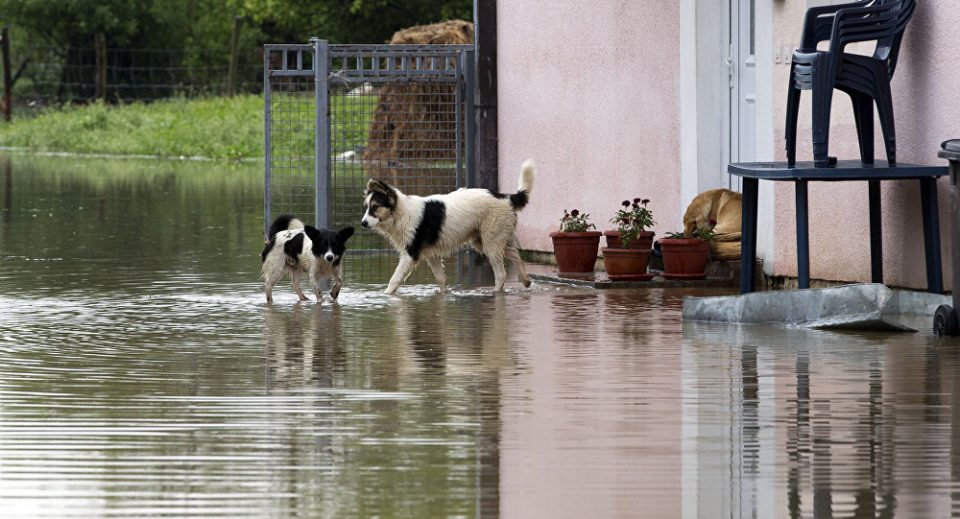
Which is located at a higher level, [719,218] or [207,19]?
[207,19]

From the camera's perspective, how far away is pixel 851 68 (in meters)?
10.4

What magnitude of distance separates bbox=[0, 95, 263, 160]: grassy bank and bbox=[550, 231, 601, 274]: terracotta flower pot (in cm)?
2491

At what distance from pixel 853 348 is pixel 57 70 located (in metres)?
Answer: 43.2

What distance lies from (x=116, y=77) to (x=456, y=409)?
42296mm

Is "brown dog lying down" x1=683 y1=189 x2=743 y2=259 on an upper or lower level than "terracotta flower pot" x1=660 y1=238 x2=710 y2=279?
upper

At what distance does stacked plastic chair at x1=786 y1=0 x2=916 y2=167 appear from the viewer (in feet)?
33.6

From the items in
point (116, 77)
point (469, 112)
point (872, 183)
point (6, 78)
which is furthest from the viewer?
point (116, 77)

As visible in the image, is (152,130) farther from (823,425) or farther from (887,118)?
(823,425)

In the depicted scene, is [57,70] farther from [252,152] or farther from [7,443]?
[7,443]

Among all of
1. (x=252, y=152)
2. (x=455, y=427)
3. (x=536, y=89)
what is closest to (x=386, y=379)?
(x=455, y=427)

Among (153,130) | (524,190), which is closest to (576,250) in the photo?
(524,190)

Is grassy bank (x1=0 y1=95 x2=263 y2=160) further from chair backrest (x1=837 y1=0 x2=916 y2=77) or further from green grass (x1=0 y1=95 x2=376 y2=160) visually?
chair backrest (x1=837 y1=0 x2=916 y2=77)

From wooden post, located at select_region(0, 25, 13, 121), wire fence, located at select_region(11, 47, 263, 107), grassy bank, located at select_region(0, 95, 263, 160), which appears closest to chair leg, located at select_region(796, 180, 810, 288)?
grassy bank, located at select_region(0, 95, 263, 160)

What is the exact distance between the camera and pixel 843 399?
24.6 ft
